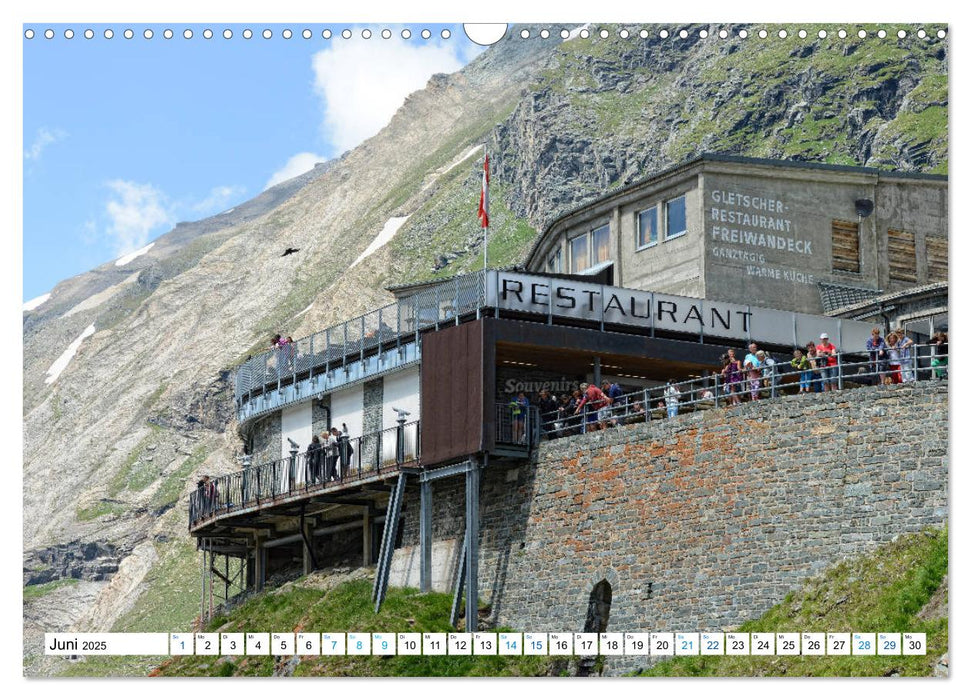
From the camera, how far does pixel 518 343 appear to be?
40.1m

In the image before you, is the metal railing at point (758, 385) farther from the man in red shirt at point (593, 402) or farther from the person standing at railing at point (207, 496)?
the person standing at railing at point (207, 496)

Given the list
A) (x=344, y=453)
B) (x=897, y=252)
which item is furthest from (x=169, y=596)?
(x=897, y=252)

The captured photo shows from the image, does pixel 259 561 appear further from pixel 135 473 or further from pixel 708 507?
pixel 135 473

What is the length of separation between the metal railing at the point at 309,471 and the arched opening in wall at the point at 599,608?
6.95m

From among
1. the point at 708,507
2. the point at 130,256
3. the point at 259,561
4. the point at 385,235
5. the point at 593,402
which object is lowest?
the point at 259,561

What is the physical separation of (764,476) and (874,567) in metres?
3.41

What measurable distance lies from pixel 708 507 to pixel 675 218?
630 inches

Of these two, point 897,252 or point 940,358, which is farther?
point 897,252

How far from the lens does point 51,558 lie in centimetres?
10238

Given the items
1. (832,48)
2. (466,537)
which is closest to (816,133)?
(832,48)

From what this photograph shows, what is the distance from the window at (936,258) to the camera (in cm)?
4988

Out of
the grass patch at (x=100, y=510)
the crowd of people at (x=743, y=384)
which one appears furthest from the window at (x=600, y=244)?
the grass patch at (x=100, y=510)

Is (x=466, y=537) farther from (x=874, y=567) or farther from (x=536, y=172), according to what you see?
(x=536, y=172)

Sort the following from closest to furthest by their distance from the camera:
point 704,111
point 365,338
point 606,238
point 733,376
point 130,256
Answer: point 733,376 → point 365,338 → point 606,238 → point 704,111 → point 130,256
